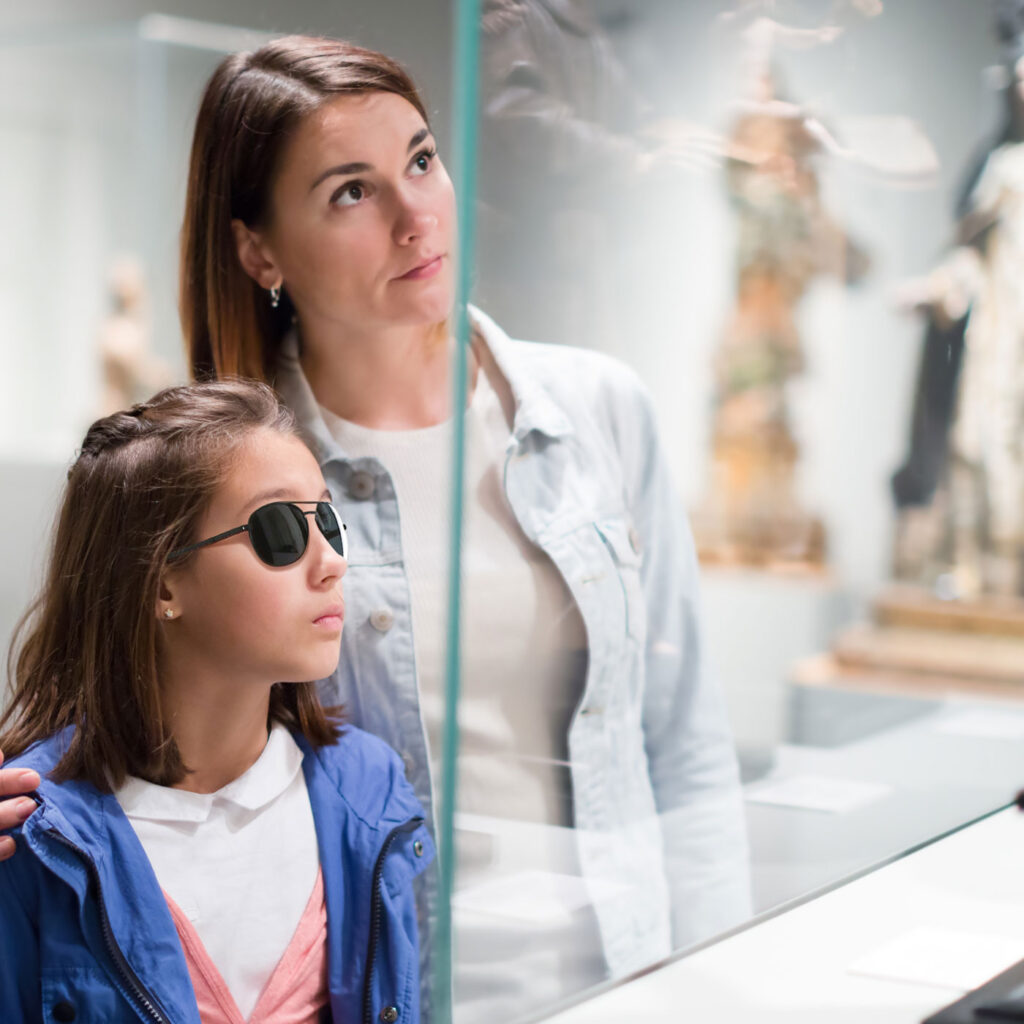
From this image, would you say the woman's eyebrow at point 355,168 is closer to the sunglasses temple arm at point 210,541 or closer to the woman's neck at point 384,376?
the woman's neck at point 384,376

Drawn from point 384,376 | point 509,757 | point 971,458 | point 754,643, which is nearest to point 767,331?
point 971,458

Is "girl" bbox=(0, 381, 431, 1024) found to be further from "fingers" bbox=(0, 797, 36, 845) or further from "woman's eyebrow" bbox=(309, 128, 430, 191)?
"woman's eyebrow" bbox=(309, 128, 430, 191)

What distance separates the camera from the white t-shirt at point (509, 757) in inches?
25.9

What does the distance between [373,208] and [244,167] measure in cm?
11

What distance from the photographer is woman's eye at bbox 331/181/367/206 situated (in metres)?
0.92

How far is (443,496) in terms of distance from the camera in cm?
101

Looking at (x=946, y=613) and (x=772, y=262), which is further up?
(x=772, y=262)

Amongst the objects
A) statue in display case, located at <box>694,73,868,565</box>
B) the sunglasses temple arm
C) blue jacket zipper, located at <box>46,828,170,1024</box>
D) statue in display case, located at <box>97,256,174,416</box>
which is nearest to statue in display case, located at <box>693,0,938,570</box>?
statue in display case, located at <box>694,73,868,565</box>

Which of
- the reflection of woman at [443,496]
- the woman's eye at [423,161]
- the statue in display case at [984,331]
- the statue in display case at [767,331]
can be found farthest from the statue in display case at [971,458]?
the woman's eye at [423,161]

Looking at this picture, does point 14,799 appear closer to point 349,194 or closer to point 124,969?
point 124,969

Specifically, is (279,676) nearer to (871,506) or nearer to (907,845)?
(907,845)

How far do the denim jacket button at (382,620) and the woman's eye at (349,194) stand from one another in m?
0.28

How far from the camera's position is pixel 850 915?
2.97 feet

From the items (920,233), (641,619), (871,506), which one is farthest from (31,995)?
(871,506)
